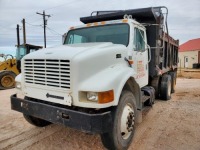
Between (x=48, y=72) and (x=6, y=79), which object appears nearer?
(x=48, y=72)

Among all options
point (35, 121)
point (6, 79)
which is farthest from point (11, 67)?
point (35, 121)

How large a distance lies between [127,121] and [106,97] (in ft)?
3.13

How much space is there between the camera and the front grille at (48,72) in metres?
3.47

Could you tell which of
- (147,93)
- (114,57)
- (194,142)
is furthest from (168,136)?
(114,57)

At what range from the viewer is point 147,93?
589 cm

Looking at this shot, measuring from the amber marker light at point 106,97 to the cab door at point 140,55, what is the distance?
170 centimetres

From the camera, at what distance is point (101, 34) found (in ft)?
16.9

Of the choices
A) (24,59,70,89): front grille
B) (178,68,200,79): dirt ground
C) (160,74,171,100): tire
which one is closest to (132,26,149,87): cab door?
(24,59,70,89): front grille

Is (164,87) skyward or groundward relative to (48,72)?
groundward

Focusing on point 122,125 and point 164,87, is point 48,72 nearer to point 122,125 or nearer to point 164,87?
point 122,125

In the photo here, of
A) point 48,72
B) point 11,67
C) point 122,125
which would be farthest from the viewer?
point 11,67

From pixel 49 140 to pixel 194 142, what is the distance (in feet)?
9.79

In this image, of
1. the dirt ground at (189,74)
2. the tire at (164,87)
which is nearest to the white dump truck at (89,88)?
the tire at (164,87)

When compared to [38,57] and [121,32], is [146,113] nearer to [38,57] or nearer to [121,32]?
[121,32]
